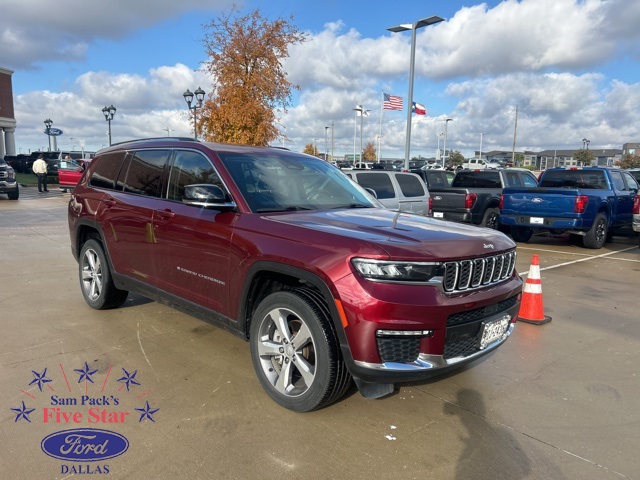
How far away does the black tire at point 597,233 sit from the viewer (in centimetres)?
1081

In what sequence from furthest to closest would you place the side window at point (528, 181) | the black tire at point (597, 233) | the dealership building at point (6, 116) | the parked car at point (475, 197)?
the dealership building at point (6, 116)
the side window at point (528, 181)
the parked car at point (475, 197)
the black tire at point (597, 233)

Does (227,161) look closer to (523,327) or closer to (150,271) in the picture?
(150,271)

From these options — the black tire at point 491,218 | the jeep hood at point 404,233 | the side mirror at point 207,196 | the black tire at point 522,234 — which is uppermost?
the side mirror at point 207,196

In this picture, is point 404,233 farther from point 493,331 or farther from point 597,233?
point 597,233

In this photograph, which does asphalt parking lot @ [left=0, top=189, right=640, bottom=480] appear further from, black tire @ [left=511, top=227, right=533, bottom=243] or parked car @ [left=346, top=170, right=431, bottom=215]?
black tire @ [left=511, top=227, right=533, bottom=243]

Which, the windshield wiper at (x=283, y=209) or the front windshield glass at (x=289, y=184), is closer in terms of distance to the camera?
the windshield wiper at (x=283, y=209)

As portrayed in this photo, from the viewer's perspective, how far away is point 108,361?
400 cm

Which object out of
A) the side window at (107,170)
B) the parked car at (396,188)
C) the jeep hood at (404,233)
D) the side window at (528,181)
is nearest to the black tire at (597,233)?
the side window at (528,181)

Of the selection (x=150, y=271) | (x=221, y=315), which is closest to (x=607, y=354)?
(x=221, y=315)

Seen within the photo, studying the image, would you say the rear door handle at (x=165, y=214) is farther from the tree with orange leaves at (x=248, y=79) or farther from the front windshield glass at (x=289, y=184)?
the tree with orange leaves at (x=248, y=79)

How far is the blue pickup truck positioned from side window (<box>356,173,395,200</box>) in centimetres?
300

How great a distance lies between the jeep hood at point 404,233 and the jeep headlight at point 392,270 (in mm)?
60

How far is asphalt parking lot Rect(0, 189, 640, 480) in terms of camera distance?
8.92 feet

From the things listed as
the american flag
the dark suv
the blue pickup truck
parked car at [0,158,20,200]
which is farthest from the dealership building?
the dark suv
